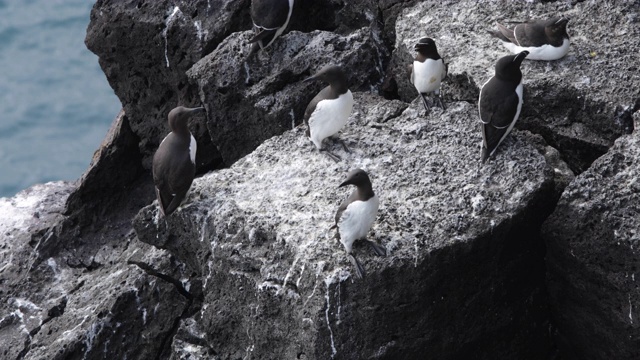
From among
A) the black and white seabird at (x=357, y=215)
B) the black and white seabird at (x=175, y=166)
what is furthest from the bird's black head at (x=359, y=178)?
the black and white seabird at (x=175, y=166)

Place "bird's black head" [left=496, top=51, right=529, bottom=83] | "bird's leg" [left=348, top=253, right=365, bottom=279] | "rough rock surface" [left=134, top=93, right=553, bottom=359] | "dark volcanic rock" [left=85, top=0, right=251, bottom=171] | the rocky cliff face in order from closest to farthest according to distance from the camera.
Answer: "bird's leg" [left=348, top=253, right=365, bottom=279] → "rough rock surface" [left=134, top=93, right=553, bottom=359] → the rocky cliff face → "bird's black head" [left=496, top=51, right=529, bottom=83] → "dark volcanic rock" [left=85, top=0, right=251, bottom=171]

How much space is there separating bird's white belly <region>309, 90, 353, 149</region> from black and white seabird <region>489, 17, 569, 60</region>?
1.42 m

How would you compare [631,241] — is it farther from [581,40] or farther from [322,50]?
[322,50]

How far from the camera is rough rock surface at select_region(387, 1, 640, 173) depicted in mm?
6973

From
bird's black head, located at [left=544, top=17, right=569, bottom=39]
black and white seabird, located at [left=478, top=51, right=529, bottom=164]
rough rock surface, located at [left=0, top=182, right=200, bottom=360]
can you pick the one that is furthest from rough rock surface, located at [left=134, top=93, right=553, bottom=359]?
bird's black head, located at [left=544, top=17, right=569, bottom=39]

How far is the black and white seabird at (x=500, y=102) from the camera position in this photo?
645cm

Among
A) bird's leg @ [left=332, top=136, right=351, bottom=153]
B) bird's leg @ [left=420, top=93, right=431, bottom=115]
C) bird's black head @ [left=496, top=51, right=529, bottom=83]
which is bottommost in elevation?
bird's leg @ [left=420, top=93, right=431, bottom=115]

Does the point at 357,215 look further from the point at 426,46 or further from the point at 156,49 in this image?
the point at 156,49

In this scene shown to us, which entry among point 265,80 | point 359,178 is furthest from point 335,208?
point 265,80

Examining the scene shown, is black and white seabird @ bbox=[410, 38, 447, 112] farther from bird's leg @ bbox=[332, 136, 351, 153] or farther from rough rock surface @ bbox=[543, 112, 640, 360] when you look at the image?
rough rock surface @ bbox=[543, 112, 640, 360]

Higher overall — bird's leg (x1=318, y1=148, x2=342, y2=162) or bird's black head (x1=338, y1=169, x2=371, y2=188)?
bird's black head (x1=338, y1=169, x2=371, y2=188)

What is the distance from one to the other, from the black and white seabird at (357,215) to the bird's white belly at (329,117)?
88 cm

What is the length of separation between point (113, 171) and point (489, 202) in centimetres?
396

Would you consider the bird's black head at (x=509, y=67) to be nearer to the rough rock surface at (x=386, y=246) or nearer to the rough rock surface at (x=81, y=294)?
the rough rock surface at (x=386, y=246)
